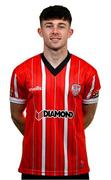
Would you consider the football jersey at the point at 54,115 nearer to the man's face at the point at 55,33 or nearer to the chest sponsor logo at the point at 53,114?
the chest sponsor logo at the point at 53,114

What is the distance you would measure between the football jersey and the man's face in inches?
6.9

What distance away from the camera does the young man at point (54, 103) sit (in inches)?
227

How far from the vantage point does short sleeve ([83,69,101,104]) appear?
19.4 feet

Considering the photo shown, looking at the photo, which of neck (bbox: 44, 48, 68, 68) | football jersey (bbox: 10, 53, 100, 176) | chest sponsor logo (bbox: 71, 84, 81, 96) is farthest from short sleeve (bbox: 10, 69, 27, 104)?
chest sponsor logo (bbox: 71, 84, 81, 96)

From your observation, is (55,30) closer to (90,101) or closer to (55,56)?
(55,56)

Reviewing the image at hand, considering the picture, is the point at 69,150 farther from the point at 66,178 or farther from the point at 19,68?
the point at 19,68

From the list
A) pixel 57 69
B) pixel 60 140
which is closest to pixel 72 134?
pixel 60 140

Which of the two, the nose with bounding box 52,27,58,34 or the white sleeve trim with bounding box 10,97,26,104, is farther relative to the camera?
the white sleeve trim with bounding box 10,97,26,104

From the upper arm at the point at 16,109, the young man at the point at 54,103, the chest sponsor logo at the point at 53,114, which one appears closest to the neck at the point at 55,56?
the young man at the point at 54,103

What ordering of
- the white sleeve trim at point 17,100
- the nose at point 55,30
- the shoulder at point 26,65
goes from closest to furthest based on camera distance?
the nose at point 55,30
the shoulder at point 26,65
the white sleeve trim at point 17,100

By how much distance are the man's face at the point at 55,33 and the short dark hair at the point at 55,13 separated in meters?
0.04

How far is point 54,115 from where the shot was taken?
577cm

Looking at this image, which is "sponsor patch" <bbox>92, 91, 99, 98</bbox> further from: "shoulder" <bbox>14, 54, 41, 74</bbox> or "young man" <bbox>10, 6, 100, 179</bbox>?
"shoulder" <bbox>14, 54, 41, 74</bbox>

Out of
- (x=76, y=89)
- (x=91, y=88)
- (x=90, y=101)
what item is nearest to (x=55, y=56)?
(x=76, y=89)
